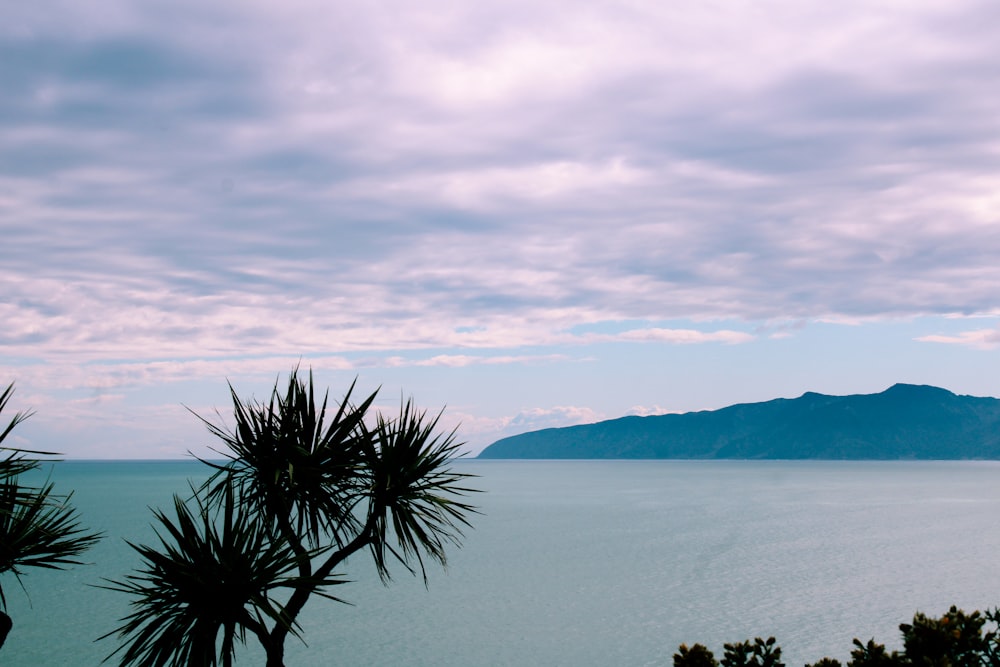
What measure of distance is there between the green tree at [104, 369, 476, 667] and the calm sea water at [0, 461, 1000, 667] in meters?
24.2

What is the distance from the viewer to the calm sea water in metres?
38.1

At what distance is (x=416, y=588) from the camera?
5325cm

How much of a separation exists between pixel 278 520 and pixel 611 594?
42174mm

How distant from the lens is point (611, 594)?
51.3 m

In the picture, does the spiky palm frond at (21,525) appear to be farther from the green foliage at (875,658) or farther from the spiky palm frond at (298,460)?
the green foliage at (875,658)

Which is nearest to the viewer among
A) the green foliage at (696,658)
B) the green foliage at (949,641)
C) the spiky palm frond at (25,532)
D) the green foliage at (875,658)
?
the green foliage at (949,641)

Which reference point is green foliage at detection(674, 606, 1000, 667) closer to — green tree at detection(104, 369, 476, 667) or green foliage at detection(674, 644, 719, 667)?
green foliage at detection(674, 644, 719, 667)

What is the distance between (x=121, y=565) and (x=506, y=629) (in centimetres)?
3202

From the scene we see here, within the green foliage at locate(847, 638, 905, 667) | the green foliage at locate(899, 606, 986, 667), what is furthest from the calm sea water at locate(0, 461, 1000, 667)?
the green foliage at locate(899, 606, 986, 667)

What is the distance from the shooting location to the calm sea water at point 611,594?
3809 cm

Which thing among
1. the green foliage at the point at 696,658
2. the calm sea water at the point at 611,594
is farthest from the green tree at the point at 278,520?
the calm sea water at the point at 611,594

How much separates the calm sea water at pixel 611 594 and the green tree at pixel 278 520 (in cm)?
2422

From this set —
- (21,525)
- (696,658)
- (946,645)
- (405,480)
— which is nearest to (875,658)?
(946,645)

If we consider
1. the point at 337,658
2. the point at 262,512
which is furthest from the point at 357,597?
the point at 262,512
